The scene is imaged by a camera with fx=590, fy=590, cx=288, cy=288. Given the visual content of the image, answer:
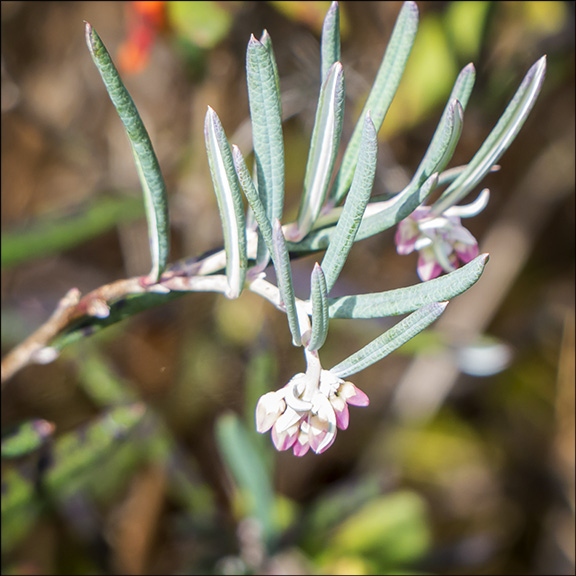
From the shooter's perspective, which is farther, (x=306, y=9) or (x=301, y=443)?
(x=306, y=9)

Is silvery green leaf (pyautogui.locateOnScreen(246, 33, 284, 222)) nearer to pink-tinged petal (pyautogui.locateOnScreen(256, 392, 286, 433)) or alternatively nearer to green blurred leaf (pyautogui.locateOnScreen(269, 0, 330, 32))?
pink-tinged petal (pyautogui.locateOnScreen(256, 392, 286, 433))

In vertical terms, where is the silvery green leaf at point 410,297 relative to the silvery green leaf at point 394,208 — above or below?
below

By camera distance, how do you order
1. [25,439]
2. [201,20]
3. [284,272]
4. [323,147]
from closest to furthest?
[284,272], [323,147], [25,439], [201,20]

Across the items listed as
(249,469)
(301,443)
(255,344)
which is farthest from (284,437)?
(255,344)

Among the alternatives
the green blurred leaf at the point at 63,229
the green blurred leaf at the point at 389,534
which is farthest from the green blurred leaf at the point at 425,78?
the green blurred leaf at the point at 389,534

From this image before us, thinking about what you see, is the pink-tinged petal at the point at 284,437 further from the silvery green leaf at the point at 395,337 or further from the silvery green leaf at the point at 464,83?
the silvery green leaf at the point at 464,83

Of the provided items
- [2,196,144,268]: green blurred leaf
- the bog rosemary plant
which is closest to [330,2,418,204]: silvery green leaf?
the bog rosemary plant

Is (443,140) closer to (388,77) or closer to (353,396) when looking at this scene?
(388,77)
